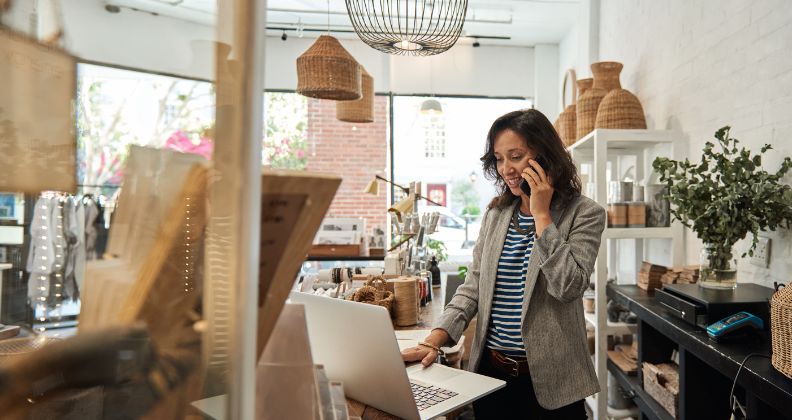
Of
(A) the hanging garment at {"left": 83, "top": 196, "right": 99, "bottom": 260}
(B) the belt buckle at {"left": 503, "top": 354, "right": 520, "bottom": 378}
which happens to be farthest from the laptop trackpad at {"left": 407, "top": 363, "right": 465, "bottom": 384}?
(A) the hanging garment at {"left": 83, "top": 196, "right": 99, "bottom": 260}

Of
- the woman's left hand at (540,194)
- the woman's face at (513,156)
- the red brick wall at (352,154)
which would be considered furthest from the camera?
the red brick wall at (352,154)

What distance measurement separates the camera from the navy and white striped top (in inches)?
61.7

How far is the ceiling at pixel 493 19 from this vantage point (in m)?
4.86

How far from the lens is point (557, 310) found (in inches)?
60.2

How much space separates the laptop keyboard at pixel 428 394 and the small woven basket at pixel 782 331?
76cm

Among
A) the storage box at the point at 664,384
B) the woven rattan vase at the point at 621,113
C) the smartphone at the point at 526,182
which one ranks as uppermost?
the woven rattan vase at the point at 621,113

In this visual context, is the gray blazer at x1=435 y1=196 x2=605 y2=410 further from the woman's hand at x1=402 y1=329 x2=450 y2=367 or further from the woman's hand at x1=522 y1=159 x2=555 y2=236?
the woman's hand at x1=402 y1=329 x2=450 y2=367

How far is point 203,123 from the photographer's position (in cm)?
27

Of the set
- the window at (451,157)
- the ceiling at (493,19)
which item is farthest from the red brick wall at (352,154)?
the ceiling at (493,19)

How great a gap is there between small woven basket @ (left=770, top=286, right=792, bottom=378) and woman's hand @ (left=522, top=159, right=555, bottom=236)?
59 centimetres

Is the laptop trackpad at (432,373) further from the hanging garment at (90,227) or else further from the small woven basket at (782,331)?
the hanging garment at (90,227)

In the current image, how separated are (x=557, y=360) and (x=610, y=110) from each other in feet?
6.07

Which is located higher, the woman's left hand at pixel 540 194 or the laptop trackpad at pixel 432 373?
the woman's left hand at pixel 540 194

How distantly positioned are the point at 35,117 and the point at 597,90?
3.26 m
